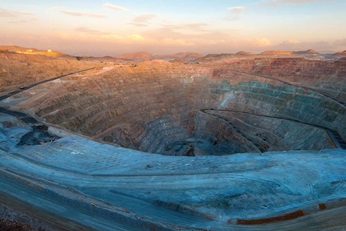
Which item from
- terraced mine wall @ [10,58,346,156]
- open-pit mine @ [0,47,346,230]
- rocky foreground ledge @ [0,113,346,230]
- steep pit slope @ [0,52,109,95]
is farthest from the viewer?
steep pit slope @ [0,52,109,95]

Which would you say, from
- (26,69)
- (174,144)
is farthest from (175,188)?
(26,69)

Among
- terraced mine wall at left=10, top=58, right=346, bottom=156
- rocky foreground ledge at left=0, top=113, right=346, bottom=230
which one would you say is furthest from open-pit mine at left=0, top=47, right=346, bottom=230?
terraced mine wall at left=10, top=58, right=346, bottom=156

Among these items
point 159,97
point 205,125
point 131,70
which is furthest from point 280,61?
point 131,70

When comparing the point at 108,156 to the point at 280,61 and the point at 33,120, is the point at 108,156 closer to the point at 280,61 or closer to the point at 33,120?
the point at 33,120

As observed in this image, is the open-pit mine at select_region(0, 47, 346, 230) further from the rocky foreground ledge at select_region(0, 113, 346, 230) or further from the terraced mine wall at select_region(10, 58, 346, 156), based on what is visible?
the terraced mine wall at select_region(10, 58, 346, 156)

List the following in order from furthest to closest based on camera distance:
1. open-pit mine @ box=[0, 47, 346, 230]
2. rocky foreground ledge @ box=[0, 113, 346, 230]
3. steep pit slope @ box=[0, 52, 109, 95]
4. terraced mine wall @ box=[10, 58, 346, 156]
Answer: steep pit slope @ box=[0, 52, 109, 95] → terraced mine wall @ box=[10, 58, 346, 156] → open-pit mine @ box=[0, 47, 346, 230] → rocky foreground ledge @ box=[0, 113, 346, 230]

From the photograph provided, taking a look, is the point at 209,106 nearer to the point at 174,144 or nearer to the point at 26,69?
the point at 174,144
